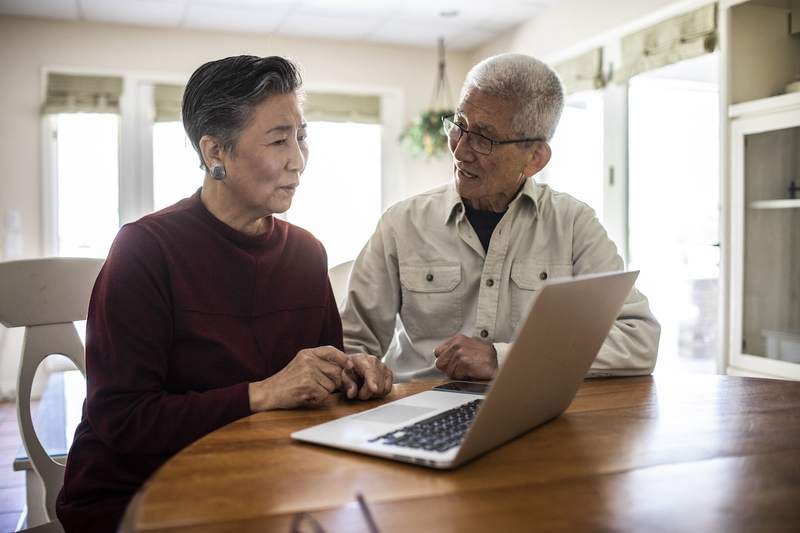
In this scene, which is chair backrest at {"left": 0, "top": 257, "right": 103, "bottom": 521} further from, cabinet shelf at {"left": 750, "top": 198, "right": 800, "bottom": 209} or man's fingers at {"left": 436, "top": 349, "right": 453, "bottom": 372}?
cabinet shelf at {"left": 750, "top": 198, "right": 800, "bottom": 209}

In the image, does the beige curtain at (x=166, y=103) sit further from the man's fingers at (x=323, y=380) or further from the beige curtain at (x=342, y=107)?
the man's fingers at (x=323, y=380)

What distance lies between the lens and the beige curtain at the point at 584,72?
450 centimetres

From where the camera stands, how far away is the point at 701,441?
957 millimetres

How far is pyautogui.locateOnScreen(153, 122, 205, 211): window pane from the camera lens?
5.45m

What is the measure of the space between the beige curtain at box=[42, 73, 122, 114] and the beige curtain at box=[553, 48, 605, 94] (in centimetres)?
316

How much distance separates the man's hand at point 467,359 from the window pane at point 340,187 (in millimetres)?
4396

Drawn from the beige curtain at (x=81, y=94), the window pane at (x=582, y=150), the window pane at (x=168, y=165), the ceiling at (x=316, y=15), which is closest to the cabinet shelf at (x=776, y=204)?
the window pane at (x=582, y=150)

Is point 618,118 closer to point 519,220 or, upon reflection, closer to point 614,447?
point 519,220

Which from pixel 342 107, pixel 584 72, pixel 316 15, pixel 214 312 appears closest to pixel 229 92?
pixel 214 312

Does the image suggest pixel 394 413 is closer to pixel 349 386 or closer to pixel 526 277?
pixel 349 386

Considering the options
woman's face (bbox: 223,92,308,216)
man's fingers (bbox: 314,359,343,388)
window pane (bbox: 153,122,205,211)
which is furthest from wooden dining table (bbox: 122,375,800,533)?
window pane (bbox: 153,122,205,211)

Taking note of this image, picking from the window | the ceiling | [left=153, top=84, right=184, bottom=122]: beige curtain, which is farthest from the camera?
[left=153, top=84, right=184, bottom=122]: beige curtain

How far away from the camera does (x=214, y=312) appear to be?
4.41 ft

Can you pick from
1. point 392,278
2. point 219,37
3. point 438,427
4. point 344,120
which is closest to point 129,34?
point 219,37
